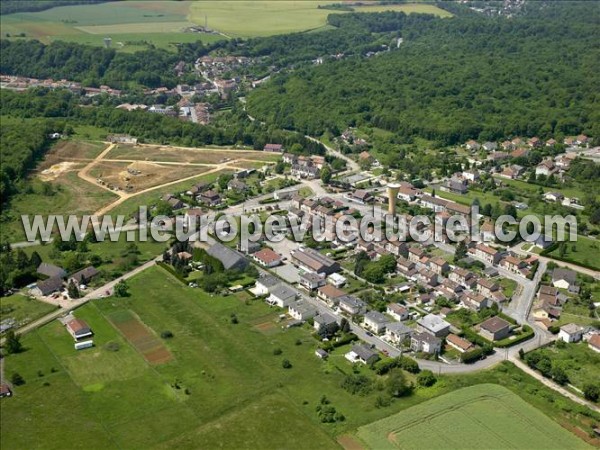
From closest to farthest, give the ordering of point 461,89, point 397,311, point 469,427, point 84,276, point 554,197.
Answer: point 469,427, point 397,311, point 84,276, point 554,197, point 461,89

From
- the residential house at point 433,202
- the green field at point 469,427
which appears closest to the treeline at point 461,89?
the residential house at point 433,202

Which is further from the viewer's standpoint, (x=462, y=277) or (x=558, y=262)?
(x=558, y=262)

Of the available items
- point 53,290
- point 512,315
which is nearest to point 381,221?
point 512,315

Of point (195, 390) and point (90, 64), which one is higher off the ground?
point (90, 64)

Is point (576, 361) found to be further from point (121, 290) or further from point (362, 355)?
point (121, 290)

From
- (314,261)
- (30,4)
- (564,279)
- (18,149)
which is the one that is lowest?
(564,279)

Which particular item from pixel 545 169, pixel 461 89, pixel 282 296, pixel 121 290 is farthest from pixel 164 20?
pixel 282 296
